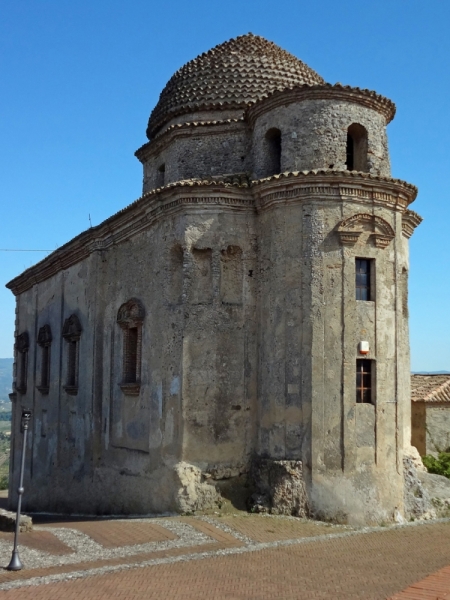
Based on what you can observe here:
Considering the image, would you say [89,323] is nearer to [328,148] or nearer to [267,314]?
[267,314]

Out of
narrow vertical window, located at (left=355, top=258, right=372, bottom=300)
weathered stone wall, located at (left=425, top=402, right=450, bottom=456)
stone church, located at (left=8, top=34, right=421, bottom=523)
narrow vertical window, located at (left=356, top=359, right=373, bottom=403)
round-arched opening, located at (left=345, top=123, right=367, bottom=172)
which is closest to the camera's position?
stone church, located at (left=8, top=34, right=421, bottom=523)

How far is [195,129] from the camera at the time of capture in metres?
19.3

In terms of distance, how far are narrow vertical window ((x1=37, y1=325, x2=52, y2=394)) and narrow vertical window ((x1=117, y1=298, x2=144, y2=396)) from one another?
7185 millimetres

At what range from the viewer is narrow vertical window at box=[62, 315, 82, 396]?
72.0ft

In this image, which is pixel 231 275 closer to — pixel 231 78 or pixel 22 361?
pixel 231 78

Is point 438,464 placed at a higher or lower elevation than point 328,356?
lower

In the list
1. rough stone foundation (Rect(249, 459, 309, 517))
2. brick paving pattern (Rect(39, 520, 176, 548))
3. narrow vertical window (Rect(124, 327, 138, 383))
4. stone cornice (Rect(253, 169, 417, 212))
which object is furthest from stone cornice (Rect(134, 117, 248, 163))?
brick paving pattern (Rect(39, 520, 176, 548))

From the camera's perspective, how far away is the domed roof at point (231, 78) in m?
20.3

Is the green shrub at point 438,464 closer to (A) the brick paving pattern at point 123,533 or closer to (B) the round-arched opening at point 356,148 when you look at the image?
(B) the round-arched opening at point 356,148

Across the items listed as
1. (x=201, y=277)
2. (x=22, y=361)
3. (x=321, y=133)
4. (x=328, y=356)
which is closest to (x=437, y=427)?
(x=328, y=356)

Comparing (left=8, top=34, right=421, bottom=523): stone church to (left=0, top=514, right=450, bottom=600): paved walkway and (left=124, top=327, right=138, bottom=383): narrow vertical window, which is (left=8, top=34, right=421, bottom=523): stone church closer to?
(left=124, top=327, right=138, bottom=383): narrow vertical window

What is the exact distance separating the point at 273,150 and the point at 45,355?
1302cm

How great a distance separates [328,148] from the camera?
16531 millimetres

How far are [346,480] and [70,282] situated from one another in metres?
12.4
